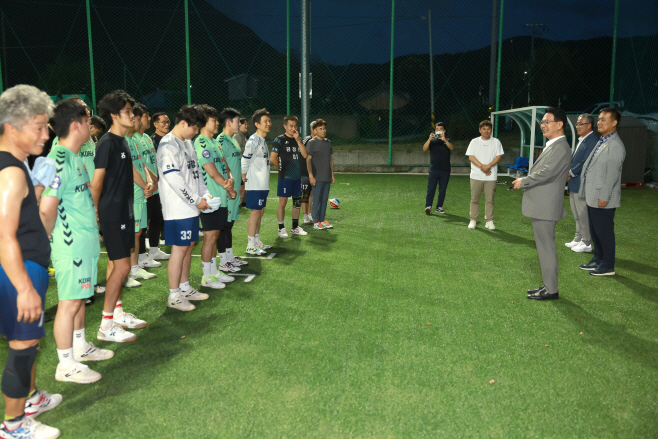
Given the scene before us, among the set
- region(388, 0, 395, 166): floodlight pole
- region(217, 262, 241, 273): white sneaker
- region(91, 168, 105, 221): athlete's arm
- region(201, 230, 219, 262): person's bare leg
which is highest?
region(388, 0, 395, 166): floodlight pole

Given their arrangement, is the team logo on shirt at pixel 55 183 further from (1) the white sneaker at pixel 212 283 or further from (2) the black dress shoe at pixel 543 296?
(2) the black dress shoe at pixel 543 296

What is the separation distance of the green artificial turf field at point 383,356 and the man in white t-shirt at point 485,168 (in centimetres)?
188

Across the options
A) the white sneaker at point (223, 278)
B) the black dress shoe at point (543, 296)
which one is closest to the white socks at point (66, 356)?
the white sneaker at point (223, 278)

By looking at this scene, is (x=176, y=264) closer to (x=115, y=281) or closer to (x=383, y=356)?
(x=115, y=281)

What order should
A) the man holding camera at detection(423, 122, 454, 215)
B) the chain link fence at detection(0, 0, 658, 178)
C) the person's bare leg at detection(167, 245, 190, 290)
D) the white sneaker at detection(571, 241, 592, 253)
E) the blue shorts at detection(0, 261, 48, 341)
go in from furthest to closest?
the chain link fence at detection(0, 0, 658, 178) < the man holding camera at detection(423, 122, 454, 215) < the white sneaker at detection(571, 241, 592, 253) < the person's bare leg at detection(167, 245, 190, 290) < the blue shorts at detection(0, 261, 48, 341)

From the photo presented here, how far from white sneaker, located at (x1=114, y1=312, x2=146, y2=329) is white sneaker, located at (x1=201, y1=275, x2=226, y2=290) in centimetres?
111

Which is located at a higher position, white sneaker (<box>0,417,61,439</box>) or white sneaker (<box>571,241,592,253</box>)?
white sneaker (<box>571,241,592,253</box>)

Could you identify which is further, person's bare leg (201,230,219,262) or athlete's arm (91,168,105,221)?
person's bare leg (201,230,219,262)

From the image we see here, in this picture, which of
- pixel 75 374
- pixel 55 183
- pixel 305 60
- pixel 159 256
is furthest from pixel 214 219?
pixel 305 60

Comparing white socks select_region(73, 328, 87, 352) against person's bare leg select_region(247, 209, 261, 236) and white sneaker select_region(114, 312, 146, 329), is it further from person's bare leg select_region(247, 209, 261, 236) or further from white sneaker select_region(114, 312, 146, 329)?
person's bare leg select_region(247, 209, 261, 236)

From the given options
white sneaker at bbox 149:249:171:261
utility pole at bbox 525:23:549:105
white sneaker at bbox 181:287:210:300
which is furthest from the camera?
utility pole at bbox 525:23:549:105

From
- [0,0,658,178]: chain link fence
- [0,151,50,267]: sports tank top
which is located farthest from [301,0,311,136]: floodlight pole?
[0,151,50,267]: sports tank top

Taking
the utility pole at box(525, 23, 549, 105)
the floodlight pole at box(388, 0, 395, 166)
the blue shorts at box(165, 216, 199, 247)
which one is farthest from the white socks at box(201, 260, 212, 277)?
the utility pole at box(525, 23, 549, 105)

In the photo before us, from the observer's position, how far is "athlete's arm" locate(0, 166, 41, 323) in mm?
2205
